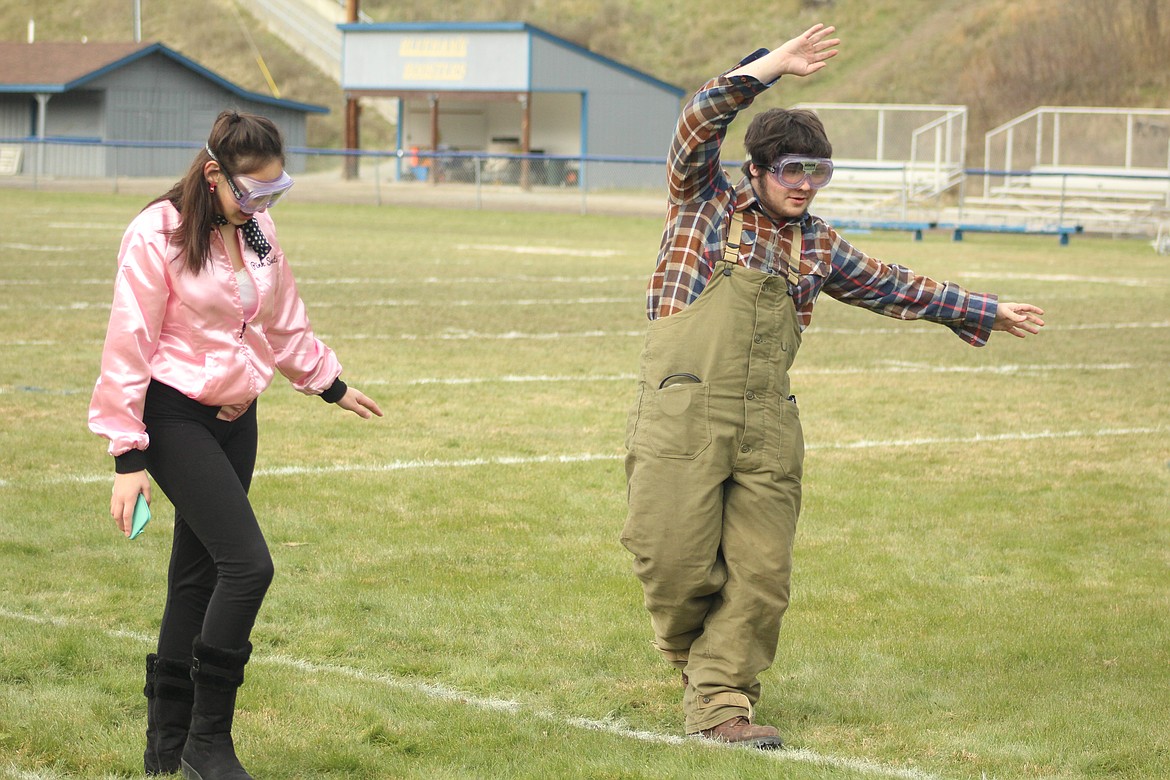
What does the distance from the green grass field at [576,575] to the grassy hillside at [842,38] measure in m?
39.3

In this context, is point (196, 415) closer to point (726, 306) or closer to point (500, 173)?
point (726, 306)

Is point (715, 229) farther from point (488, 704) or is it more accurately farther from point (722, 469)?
point (488, 704)

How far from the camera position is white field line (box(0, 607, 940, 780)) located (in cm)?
432

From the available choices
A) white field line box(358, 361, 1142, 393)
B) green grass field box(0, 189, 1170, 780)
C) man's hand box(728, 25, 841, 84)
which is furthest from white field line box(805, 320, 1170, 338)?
man's hand box(728, 25, 841, 84)

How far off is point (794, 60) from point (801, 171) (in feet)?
1.08

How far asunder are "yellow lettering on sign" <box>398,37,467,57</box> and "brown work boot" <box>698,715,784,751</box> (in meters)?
49.8

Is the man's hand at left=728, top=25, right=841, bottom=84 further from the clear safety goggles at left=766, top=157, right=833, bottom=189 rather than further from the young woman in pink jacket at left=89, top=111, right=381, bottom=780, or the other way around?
the young woman in pink jacket at left=89, top=111, right=381, bottom=780

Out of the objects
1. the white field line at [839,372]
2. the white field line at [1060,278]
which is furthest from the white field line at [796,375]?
the white field line at [1060,278]

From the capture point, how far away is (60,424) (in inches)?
355

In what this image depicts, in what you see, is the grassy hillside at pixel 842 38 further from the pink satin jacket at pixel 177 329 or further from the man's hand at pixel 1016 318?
the pink satin jacket at pixel 177 329

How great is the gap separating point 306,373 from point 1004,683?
2.62 m

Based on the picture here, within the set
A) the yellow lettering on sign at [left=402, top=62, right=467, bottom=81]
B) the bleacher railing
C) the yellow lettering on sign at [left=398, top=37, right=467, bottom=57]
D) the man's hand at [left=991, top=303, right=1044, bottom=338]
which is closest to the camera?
the man's hand at [left=991, top=303, right=1044, bottom=338]

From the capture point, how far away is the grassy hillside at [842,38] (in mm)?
49688

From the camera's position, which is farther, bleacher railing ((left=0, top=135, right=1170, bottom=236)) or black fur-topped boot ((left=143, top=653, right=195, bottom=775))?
bleacher railing ((left=0, top=135, right=1170, bottom=236))
